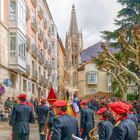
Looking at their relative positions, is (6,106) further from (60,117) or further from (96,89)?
(96,89)

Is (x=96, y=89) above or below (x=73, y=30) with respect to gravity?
below

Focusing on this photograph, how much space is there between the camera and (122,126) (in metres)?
6.17

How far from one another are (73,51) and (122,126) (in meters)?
118

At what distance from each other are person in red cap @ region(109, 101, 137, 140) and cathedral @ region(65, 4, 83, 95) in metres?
106

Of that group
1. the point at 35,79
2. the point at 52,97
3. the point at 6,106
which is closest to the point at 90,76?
the point at 35,79

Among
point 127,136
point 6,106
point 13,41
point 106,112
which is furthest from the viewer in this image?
point 13,41

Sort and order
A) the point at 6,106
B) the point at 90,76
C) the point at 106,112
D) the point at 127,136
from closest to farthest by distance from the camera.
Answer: the point at 127,136, the point at 106,112, the point at 6,106, the point at 90,76

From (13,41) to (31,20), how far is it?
36.9 feet

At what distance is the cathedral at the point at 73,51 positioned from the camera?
11769 cm

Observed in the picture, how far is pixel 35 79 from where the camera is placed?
48.3m

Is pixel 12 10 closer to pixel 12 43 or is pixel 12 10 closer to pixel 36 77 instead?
pixel 12 43

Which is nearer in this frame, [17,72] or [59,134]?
[59,134]

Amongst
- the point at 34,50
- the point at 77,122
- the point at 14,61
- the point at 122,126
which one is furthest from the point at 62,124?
the point at 34,50

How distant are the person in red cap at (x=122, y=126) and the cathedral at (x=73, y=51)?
106m
